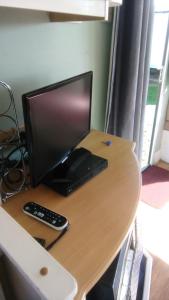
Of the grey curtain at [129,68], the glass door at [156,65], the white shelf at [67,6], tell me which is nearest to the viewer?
the white shelf at [67,6]

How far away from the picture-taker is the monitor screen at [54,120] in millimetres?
777

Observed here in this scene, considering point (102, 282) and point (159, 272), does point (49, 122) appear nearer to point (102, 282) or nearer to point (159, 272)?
Answer: point (102, 282)

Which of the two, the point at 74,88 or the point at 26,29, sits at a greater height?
the point at 26,29

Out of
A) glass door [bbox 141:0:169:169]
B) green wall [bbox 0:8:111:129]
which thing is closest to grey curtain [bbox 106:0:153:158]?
green wall [bbox 0:8:111:129]

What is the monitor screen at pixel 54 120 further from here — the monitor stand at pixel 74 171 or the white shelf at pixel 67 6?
the white shelf at pixel 67 6

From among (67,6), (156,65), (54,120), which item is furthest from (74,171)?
(156,65)

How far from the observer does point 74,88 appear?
1.03m

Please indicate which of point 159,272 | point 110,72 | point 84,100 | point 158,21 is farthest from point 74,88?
point 158,21

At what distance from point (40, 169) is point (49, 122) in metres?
0.18

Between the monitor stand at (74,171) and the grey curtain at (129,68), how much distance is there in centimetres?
67

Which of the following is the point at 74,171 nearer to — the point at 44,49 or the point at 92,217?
the point at 92,217

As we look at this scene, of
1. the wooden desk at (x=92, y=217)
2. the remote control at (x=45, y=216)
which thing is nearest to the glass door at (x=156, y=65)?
the wooden desk at (x=92, y=217)

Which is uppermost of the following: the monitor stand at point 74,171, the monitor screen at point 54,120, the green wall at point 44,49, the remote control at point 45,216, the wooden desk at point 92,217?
the green wall at point 44,49

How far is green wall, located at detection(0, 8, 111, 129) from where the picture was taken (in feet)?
3.49
